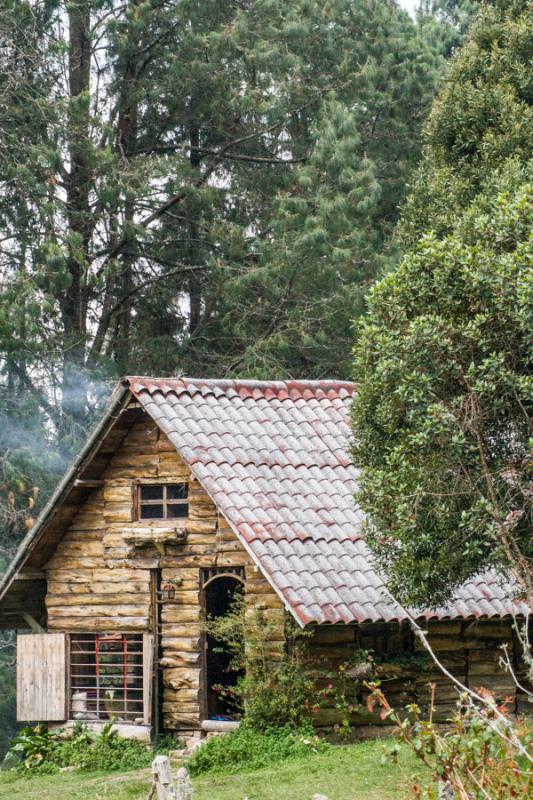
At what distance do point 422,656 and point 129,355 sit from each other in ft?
40.8

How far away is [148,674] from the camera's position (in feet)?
60.0

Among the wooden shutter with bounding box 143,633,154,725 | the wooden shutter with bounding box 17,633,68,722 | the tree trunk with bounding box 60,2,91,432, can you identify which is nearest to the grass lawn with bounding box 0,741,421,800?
the wooden shutter with bounding box 143,633,154,725

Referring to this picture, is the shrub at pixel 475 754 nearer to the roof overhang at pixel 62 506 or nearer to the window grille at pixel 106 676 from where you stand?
the roof overhang at pixel 62 506

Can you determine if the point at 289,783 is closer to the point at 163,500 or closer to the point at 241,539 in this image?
the point at 241,539

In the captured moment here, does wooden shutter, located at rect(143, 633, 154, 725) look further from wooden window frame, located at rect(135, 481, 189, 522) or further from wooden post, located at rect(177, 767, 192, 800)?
wooden post, located at rect(177, 767, 192, 800)

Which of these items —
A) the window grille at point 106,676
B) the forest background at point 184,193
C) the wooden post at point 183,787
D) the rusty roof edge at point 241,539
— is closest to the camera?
the wooden post at point 183,787

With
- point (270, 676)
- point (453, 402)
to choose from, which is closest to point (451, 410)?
point (453, 402)

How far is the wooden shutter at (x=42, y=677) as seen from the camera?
19.3m

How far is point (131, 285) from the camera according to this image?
29.5m

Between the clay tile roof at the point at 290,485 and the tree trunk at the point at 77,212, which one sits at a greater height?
the tree trunk at the point at 77,212

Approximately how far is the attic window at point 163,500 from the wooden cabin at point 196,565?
0.02 meters

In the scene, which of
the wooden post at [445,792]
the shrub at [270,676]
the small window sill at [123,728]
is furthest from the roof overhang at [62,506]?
the wooden post at [445,792]

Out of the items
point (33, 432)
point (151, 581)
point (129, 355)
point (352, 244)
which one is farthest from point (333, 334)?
point (151, 581)

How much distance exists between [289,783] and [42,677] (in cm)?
618
